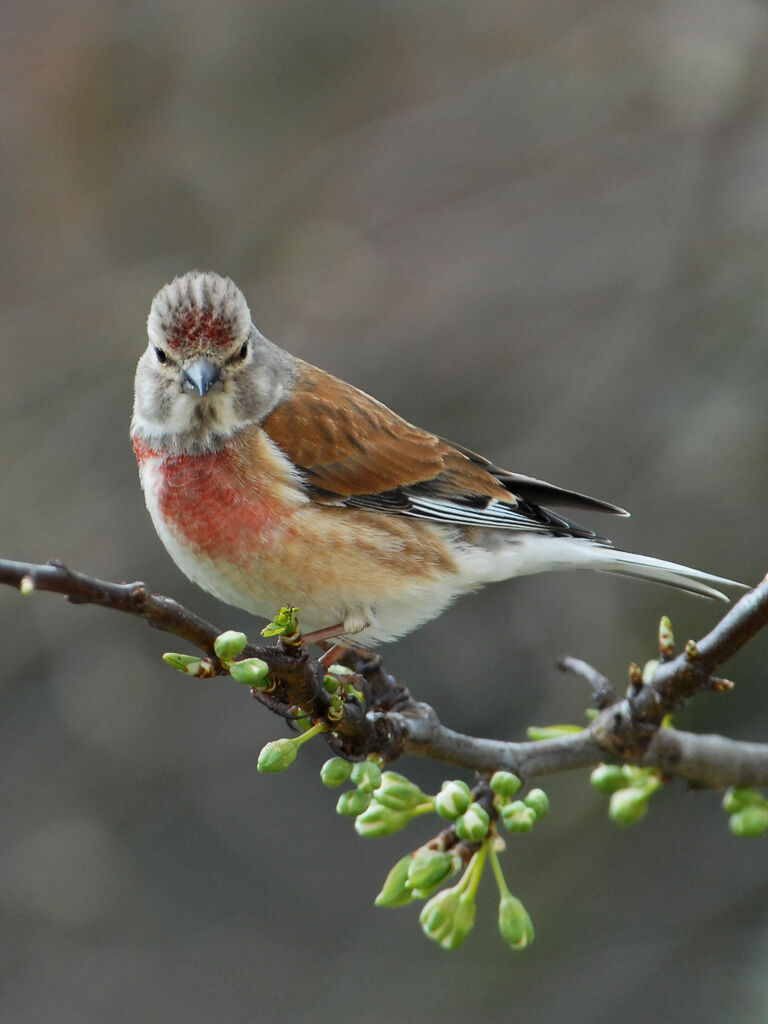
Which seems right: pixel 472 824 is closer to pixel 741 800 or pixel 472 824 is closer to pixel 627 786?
pixel 627 786

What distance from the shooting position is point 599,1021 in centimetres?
505

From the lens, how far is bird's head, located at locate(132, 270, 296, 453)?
3686mm

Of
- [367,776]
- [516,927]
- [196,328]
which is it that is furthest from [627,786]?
[196,328]

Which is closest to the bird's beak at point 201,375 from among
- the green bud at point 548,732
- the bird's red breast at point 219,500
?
the bird's red breast at point 219,500

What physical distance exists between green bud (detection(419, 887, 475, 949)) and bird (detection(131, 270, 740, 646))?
3.73 ft

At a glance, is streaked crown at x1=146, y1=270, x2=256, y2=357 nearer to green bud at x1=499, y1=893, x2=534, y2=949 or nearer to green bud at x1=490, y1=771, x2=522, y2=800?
green bud at x1=490, y1=771, x2=522, y2=800

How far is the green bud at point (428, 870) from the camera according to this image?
2582 mm

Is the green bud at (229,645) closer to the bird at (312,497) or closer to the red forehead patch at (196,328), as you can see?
the bird at (312,497)

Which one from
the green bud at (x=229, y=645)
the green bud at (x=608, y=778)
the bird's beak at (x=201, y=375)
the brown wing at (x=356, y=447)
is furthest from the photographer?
the brown wing at (x=356, y=447)

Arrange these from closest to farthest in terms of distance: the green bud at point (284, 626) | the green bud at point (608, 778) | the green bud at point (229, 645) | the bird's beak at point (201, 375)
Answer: the green bud at point (229, 645) < the green bud at point (284, 626) < the green bud at point (608, 778) < the bird's beak at point (201, 375)

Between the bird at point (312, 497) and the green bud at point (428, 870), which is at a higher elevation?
the bird at point (312, 497)

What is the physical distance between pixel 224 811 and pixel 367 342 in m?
2.59

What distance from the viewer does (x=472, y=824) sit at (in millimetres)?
2537

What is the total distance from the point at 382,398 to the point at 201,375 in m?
2.45
